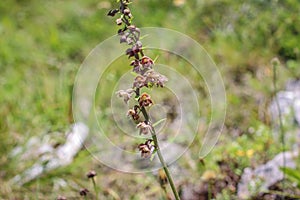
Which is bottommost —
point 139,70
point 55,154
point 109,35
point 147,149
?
point 147,149

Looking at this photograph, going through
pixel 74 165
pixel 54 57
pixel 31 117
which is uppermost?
pixel 54 57

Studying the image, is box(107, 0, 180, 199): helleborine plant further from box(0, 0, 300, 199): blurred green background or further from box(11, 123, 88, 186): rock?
box(11, 123, 88, 186): rock

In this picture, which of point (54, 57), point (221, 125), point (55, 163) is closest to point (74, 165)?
point (55, 163)

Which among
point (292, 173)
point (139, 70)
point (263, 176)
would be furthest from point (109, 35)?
point (139, 70)

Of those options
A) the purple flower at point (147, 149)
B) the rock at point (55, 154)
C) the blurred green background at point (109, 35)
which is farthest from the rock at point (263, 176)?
the purple flower at point (147, 149)

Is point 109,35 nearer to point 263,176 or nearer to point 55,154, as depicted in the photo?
point 55,154

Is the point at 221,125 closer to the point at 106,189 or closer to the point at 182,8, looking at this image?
the point at 106,189
